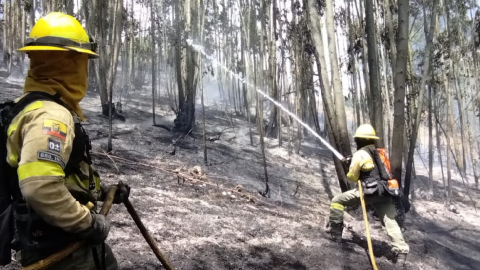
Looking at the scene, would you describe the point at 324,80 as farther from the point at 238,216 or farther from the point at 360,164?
the point at 238,216

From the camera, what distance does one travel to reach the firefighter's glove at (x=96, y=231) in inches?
58.5

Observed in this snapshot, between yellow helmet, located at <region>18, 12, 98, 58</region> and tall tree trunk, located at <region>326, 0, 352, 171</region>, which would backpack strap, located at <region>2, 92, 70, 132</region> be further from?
tall tree trunk, located at <region>326, 0, 352, 171</region>

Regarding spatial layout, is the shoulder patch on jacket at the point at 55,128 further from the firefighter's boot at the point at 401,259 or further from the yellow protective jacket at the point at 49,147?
the firefighter's boot at the point at 401,259

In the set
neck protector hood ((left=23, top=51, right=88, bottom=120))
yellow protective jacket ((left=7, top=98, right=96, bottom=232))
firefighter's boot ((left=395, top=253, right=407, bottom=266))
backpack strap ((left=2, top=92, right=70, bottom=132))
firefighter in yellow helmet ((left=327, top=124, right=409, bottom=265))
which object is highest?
neck protector hood ((left=23, top=51, right=88, bottom=120))

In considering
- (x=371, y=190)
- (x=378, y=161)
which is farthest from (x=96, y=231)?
(x=378, y=161)

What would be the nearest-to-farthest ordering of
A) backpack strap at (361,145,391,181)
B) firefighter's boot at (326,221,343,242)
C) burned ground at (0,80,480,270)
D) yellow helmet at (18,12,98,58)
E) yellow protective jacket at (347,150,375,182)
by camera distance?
yellow helmet at (18,12,98,58)
burned ground at (0,80,480,270)
yellow protective jacket at (347,150,375,182)
backpack strap at (361,145,391,181)
firefighter's boot at (326,221,343,242)

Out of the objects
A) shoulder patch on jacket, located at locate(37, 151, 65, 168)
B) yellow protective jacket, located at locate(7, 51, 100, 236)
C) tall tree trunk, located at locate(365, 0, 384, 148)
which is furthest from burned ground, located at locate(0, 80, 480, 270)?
shoulder patch on jacket, located at locate(37, 151, 65, 168)

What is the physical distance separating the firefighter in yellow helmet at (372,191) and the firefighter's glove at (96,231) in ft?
11.4

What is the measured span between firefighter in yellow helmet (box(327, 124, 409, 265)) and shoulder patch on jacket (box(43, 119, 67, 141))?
145 inches

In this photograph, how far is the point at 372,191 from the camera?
14.1 feet

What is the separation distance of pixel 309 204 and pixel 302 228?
188 cm

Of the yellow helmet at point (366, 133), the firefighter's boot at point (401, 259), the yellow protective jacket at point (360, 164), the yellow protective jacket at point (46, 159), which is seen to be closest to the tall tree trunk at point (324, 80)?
the yellow helmet at point (366, 133)

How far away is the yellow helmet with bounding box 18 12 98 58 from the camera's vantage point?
1519mm

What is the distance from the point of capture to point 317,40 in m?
5.48
